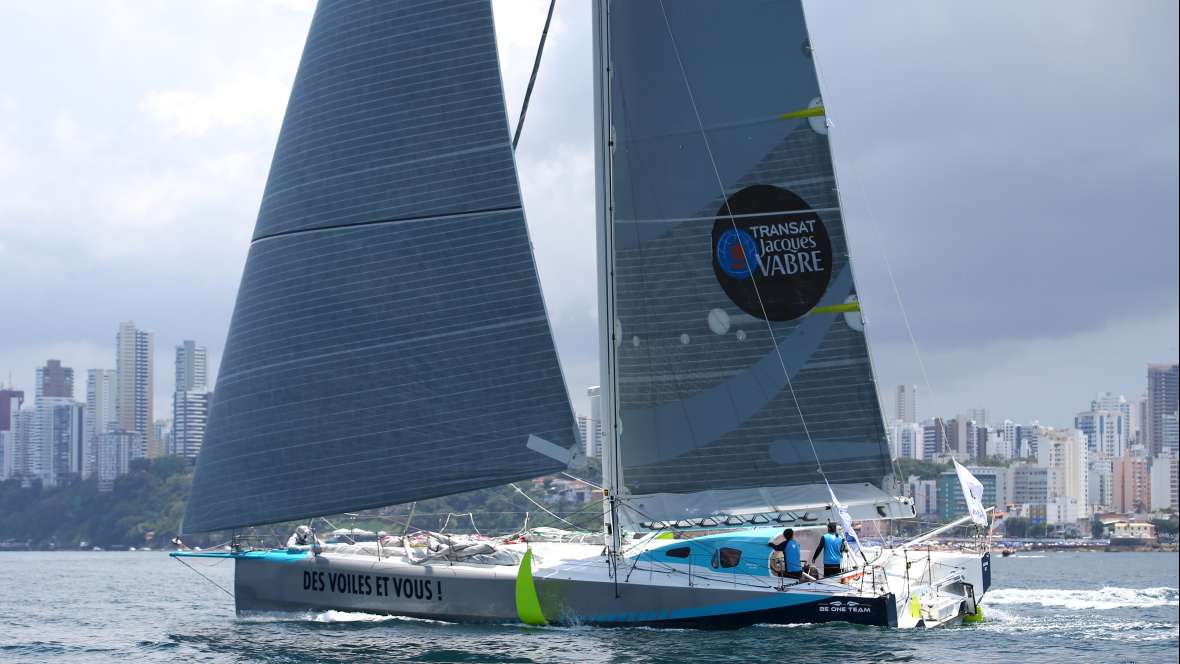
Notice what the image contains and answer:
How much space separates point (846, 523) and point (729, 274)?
3.32m

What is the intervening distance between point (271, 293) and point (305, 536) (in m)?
3.21

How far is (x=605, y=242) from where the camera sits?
57.6ft

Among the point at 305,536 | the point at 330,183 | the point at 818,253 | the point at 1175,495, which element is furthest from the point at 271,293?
the point at 1175,495

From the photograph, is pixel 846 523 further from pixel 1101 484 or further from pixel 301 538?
pixel 1101 484

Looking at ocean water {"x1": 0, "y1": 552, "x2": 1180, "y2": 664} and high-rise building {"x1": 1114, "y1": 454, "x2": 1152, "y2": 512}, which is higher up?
ocean water {"x1": 0, "y1": 552, "x2": 1180, "y2": 664}

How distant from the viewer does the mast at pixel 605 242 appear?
57.2 ft

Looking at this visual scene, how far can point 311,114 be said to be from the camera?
17828mm

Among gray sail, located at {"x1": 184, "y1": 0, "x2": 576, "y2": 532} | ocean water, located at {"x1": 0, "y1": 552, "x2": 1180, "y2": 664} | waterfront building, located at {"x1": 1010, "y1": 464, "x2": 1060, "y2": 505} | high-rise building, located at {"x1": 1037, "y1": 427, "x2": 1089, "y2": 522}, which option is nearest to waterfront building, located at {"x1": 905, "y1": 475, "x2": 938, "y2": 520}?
high-rise building, located at {"x1": 1037, "y1": 427, "x2": 1089, "y2": 522}

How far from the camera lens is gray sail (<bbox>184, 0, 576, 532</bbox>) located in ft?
55.0

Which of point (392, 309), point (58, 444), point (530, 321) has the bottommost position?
point (58, 444)

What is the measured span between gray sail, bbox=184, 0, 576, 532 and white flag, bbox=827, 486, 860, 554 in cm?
319

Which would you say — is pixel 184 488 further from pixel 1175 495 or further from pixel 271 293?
pixel 1175 495

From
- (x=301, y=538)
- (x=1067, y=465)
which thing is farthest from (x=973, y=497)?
(x=1067, y=465)

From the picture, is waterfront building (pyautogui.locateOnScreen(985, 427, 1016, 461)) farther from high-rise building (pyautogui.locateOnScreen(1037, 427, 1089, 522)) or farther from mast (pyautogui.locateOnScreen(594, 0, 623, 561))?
mast (pyautogui.locateOnScreen(594, 0, 623, 561))
